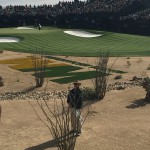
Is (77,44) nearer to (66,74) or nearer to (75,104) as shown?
(66,74)

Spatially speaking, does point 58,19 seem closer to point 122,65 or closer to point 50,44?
point 50,44

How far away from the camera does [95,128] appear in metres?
16.7

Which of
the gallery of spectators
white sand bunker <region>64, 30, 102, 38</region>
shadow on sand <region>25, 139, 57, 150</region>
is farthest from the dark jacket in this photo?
the gallery of spectators

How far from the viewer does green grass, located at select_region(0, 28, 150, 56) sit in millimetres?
45219

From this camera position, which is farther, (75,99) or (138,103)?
(138,103)

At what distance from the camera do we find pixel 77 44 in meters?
52.5

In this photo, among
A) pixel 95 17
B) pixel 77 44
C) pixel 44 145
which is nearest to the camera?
pixel 44 145

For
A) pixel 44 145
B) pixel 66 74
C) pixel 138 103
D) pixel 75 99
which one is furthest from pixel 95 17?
pixel 44 145

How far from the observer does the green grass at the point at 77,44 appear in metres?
45.2

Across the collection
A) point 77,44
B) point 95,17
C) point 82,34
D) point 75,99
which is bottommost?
point 77,44

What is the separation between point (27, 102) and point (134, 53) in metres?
25.3

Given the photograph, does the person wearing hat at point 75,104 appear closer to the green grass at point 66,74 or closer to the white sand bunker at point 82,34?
the green grass at point 66,74

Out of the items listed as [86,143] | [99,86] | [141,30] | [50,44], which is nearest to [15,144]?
[86,143]

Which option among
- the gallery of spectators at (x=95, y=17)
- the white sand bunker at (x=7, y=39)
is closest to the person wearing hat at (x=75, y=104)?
the white sand bunker at (x=7, y=39)
